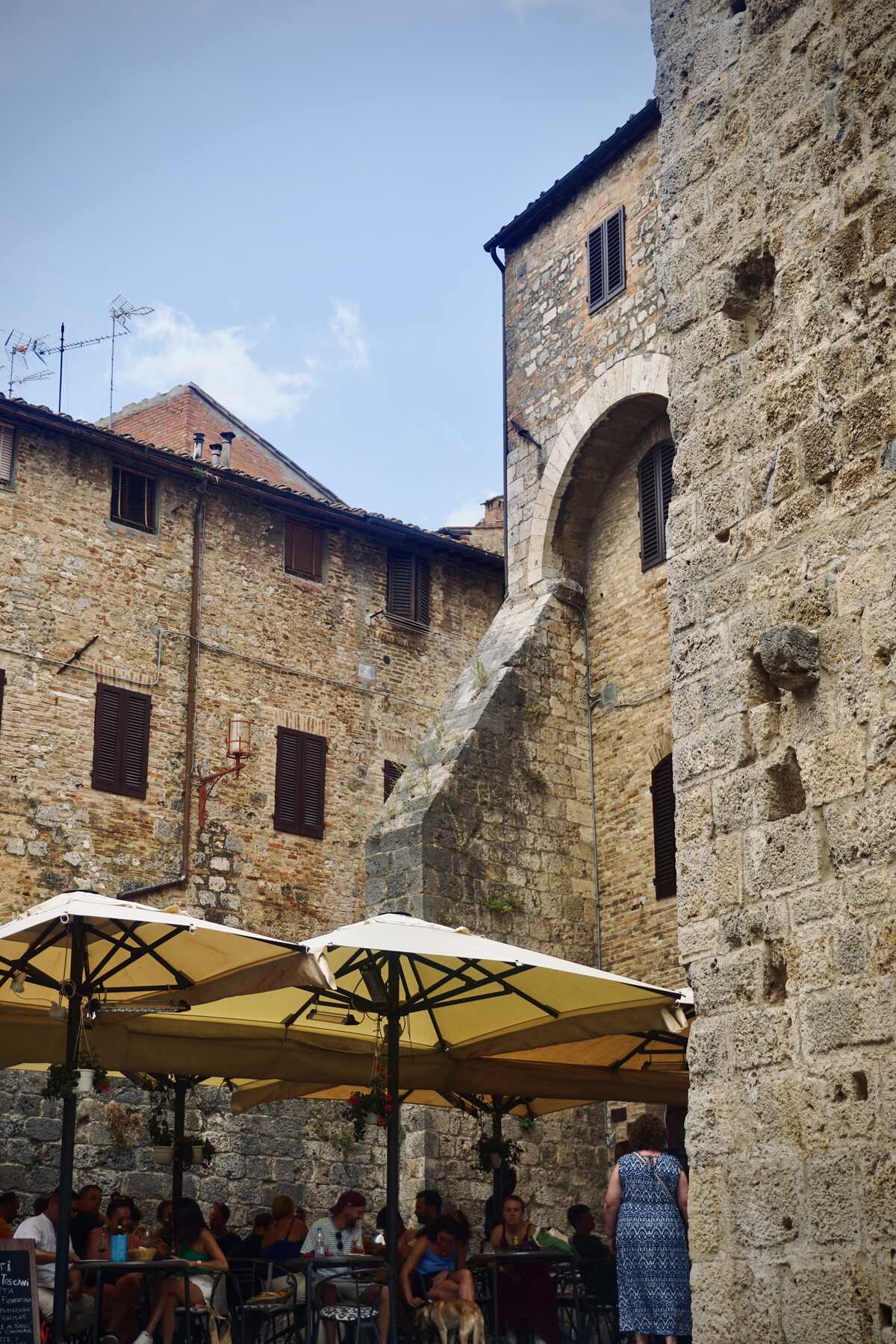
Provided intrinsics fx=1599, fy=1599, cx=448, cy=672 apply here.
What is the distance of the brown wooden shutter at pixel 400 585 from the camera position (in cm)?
2067

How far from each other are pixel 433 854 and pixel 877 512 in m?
8.73

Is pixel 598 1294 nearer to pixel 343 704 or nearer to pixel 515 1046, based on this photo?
pixel 515 1046

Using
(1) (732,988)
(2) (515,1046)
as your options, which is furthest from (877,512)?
(2) (515,1046)

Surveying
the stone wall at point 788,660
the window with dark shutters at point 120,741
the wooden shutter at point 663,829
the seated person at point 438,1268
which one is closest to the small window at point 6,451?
the window with dark shutters at point 120,741

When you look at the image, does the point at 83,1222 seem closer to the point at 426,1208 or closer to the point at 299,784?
the point at 426,1208

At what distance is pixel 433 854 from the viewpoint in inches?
535

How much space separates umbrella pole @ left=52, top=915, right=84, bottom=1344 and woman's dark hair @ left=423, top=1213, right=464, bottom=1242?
200 centimetres

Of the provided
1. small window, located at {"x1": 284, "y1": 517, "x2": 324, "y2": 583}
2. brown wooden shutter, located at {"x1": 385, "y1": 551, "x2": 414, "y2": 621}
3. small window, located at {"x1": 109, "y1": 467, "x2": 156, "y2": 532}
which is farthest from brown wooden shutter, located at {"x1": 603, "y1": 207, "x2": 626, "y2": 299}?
small window, located at {"x1": 109, "y1": 467, "x2": 156, "y2": 532}

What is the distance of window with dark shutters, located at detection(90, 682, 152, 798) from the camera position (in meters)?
17.3

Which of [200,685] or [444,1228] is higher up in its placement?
[200,685]

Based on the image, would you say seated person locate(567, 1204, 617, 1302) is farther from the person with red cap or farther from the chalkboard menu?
the chalkboard menu

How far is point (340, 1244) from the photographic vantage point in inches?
358

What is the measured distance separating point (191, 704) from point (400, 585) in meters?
3.70

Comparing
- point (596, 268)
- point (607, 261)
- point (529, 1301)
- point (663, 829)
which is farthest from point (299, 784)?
point (529, 1301)
